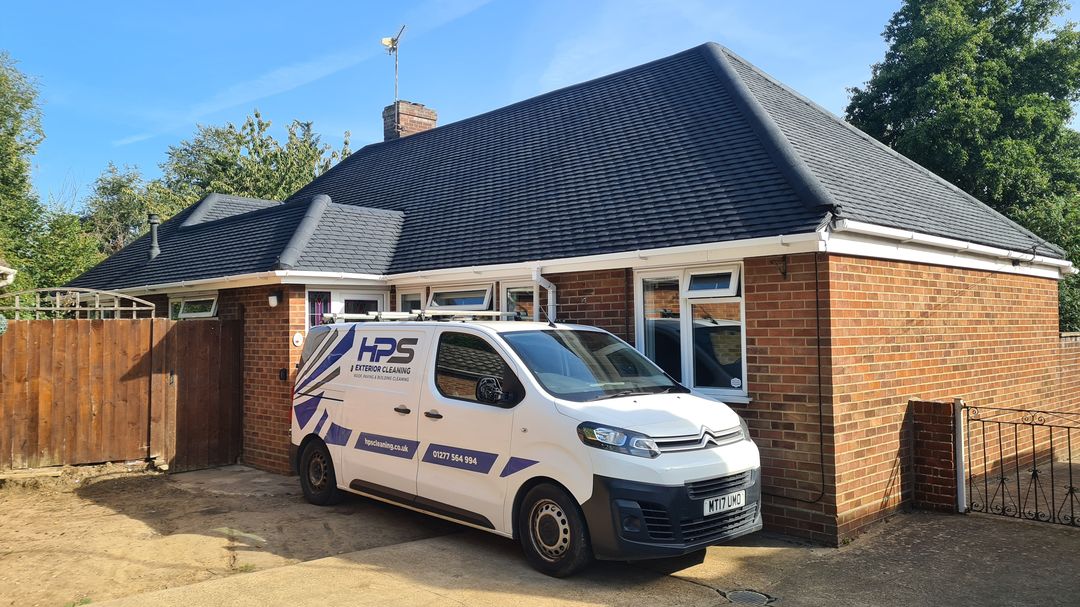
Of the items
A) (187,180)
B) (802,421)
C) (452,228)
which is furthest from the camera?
(187,180)

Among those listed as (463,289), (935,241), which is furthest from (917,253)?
(463,289)

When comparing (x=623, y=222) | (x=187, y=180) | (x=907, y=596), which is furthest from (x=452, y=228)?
(x=187, y=180)

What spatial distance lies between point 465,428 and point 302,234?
19.0 ft

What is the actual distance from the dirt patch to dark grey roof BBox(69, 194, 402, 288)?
3339mm

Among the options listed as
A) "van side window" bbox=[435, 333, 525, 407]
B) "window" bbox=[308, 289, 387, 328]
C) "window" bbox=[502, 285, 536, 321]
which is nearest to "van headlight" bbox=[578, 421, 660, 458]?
"van side window" bbox=[435, 333, 525, 407]

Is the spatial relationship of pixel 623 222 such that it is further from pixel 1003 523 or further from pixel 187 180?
pixel 187 180

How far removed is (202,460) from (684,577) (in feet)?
25.0

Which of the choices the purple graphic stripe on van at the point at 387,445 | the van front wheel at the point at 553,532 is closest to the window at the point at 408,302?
the purple graphic stripe on van at the point at 387,445

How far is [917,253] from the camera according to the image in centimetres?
764

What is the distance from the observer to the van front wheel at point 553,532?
518 centimetres

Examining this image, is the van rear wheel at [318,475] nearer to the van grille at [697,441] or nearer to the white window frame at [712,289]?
the van grille at [697,441]

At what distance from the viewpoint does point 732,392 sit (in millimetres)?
7129

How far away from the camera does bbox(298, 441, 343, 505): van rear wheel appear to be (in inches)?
300

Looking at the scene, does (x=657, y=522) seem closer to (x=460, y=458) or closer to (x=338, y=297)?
(x=460, y=458)
